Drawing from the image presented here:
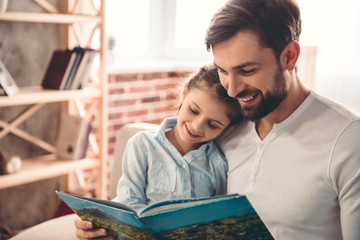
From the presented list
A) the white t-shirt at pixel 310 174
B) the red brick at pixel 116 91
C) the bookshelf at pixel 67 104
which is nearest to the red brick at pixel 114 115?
the red brick at pixel 116 91

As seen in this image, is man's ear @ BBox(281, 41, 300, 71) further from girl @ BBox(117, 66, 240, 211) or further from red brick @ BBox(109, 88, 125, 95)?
red brick @ BBox(109, 88, 125, 95)

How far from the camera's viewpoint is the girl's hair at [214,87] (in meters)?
1.40

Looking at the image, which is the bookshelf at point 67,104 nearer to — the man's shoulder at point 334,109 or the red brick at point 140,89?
the red brick at point 140,89

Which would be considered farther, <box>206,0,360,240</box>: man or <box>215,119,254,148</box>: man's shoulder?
<box>215,119,254,148</box>: man's shoulder

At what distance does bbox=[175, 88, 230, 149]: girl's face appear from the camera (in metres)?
1.39

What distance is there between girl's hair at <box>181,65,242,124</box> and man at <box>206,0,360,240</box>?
0.26ft

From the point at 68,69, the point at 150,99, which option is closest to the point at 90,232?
the point at 68,69

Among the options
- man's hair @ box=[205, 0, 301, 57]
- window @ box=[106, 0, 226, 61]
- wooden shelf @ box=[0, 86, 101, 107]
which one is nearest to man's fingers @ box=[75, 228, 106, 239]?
man's hair @ box=[205, 0, 301, 57]

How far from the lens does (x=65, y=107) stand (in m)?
2.73

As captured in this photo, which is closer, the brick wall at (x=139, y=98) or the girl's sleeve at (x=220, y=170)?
the girl's sleeve at (x=220, y=170)

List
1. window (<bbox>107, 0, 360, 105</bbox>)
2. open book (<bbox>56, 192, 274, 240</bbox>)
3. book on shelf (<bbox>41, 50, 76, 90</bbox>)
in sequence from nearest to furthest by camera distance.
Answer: open book (<bbox>56, 192, 274, 240</bbox>) < book on shelf (<bbox>41, 50, 76, 90</bbox>) < window (<bbox>107, 0, 360, 105</bbox>)

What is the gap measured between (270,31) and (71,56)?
1.50m

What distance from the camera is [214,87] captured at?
4.58 ft

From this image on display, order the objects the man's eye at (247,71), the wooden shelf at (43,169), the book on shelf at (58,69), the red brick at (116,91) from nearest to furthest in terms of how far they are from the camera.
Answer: the man's eye at (247,71)
the wooden shelf at (43,169)
the book on shelf at (58,69)
the red brick at (116,91)
